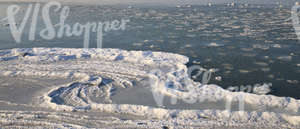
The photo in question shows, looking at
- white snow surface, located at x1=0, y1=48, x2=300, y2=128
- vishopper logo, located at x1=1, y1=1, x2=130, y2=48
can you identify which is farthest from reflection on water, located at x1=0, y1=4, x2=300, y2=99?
white snow surface, located at x1=0, y1=48, x2=300, y2=128

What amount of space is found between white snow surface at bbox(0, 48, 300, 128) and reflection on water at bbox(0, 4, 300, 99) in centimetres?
49

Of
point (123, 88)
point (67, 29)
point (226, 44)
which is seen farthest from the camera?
point (67, 29)

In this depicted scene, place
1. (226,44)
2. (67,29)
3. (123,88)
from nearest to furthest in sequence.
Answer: (123,88), (226,44), (67,29)

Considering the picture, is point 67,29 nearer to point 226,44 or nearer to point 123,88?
point 226,44

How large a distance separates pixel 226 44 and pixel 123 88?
376cm

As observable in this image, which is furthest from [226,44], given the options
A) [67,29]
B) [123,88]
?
[67,29]

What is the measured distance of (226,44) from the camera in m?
7.07

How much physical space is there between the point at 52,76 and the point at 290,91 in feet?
14.3

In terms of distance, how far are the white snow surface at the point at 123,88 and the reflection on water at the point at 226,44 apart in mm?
494

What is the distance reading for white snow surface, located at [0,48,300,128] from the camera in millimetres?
3457

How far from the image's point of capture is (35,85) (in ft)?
15.3

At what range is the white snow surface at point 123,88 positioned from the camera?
11.3ft

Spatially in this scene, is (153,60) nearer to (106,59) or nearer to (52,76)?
(106,59)

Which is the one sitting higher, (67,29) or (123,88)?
(67,29)
